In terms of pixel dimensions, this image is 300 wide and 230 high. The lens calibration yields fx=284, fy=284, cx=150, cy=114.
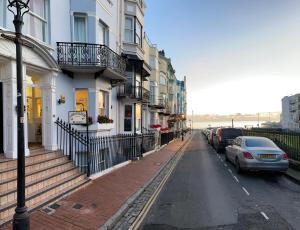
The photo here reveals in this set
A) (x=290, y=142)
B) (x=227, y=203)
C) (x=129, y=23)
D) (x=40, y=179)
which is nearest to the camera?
(x=227, y=203)

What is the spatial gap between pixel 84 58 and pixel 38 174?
6692mm

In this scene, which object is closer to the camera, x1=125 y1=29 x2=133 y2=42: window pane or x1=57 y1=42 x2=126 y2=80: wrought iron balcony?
x1=57 y1=42 x2=126 y2=80: wrought iron balcony

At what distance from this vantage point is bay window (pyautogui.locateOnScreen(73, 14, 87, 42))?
1426 centimetres

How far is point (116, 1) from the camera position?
1902 centimetres

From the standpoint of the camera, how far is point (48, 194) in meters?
8.13

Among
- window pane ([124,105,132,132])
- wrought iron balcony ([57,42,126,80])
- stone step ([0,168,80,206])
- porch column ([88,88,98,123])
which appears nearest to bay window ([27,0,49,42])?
wrought iron balcony ([57,42,126,80])

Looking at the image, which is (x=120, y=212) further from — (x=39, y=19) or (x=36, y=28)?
(x=39, y=19)

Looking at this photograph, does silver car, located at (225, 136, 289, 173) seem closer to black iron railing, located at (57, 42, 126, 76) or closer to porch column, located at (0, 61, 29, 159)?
black iron railing, located at (57, 42, 126, 76)

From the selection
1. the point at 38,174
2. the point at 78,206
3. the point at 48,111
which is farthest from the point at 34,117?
the point at 78,206

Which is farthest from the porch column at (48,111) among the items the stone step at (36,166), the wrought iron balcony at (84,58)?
the wrought iron balcony at (84,58)

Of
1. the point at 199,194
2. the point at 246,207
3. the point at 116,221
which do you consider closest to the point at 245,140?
the point at 199,194

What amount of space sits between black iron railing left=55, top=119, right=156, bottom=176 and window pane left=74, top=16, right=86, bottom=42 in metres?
4.64

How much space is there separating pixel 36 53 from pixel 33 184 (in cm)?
480

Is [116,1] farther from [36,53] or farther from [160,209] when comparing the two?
[160,209]
